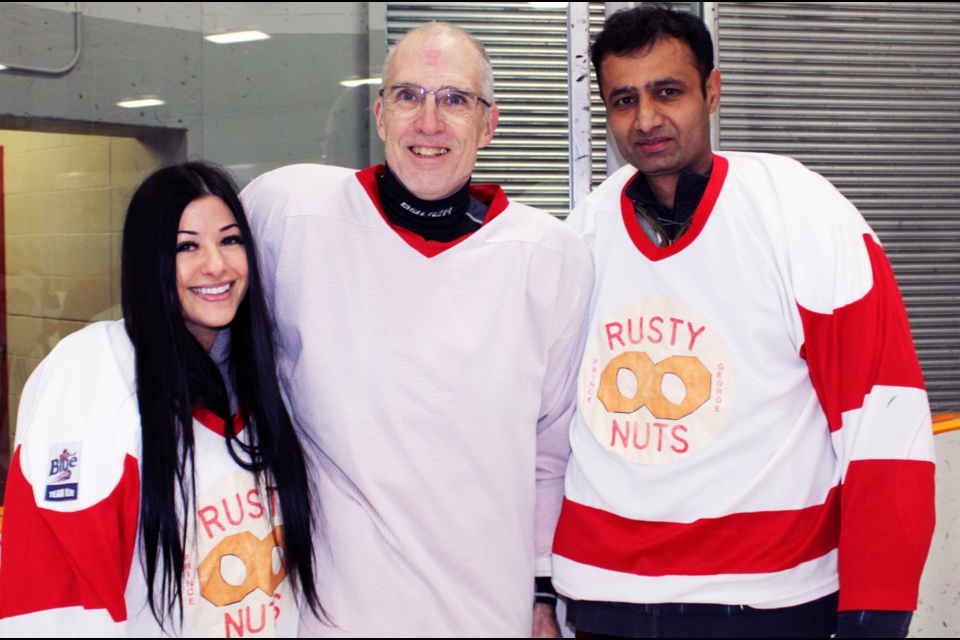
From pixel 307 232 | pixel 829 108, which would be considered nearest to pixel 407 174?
pixel 307 232

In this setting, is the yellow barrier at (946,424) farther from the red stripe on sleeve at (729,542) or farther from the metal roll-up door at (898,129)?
the red stripe on sleeve at (729,542)

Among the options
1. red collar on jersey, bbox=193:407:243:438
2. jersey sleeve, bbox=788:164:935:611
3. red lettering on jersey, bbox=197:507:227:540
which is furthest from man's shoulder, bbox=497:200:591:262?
red lettering on jersey, bbox=197:507:227:540

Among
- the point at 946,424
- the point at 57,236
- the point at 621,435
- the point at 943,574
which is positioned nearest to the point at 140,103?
the point at 57,236

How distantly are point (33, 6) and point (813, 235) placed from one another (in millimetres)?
2260

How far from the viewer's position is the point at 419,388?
1503mm

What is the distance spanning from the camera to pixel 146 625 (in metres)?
1.33

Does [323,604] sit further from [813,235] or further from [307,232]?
[813,235]

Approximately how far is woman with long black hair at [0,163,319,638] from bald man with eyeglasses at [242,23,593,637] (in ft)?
0.31

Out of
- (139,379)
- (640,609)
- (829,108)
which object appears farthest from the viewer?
(829,108)

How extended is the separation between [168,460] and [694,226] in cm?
110

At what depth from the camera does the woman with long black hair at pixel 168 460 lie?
122 centimetres

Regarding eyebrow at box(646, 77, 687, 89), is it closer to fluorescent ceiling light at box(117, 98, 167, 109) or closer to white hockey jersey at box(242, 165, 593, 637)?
white hockey jersey at box(242, 165, 593, 637)

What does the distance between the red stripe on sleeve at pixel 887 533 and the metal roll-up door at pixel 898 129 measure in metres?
1.97

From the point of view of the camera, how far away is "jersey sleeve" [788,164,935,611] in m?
1.29
